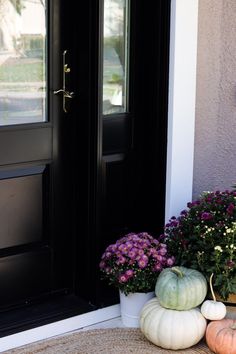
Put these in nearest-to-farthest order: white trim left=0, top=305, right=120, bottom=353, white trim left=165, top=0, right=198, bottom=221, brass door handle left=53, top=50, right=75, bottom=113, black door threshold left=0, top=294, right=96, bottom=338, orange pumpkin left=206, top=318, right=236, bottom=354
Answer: orange pumpkin left=206, top=318, right=236, bottom=354
white trim left=0, top=305, right=120, bottom=353
black door threshold left=0, top=294, right=96, bottom=338
brass door handle left=53, top=50, right=75, bottom=113
white trim left=165, top=0, right=198, bottom=221

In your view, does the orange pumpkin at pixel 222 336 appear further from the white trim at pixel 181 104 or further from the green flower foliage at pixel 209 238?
the white trim at pixel 181 104

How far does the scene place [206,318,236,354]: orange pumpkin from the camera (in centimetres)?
380

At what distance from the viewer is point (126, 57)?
4355mm

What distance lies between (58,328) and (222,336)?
84 cm

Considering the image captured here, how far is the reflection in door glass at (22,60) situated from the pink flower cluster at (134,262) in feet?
2.65

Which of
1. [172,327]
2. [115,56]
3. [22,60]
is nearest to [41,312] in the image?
[172,327]

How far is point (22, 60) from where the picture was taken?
4.00 m

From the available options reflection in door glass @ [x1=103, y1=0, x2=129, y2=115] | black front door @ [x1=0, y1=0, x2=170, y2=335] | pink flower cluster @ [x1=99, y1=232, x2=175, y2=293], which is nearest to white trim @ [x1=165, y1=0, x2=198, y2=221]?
black front door @ [x1=0, y1=0, x2=170, y2=335]

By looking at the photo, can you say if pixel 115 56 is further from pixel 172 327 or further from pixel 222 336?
pixel 222 336

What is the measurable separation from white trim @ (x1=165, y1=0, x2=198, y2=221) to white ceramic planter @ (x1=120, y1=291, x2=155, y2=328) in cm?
53

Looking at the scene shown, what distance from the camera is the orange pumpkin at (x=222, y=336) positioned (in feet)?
12.5

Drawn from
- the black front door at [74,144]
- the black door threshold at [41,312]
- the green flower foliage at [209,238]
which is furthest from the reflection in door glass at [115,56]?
the black door threshold at [41,312]

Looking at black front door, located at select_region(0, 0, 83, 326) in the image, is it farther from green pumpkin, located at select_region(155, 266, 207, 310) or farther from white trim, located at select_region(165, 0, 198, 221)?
green pumpkin, located at select_region(155, 266, 207, 310)

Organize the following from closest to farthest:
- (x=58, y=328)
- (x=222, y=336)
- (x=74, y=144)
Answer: (x=222, y=336) → (x=58, y=328) → (x=74, y=144)
